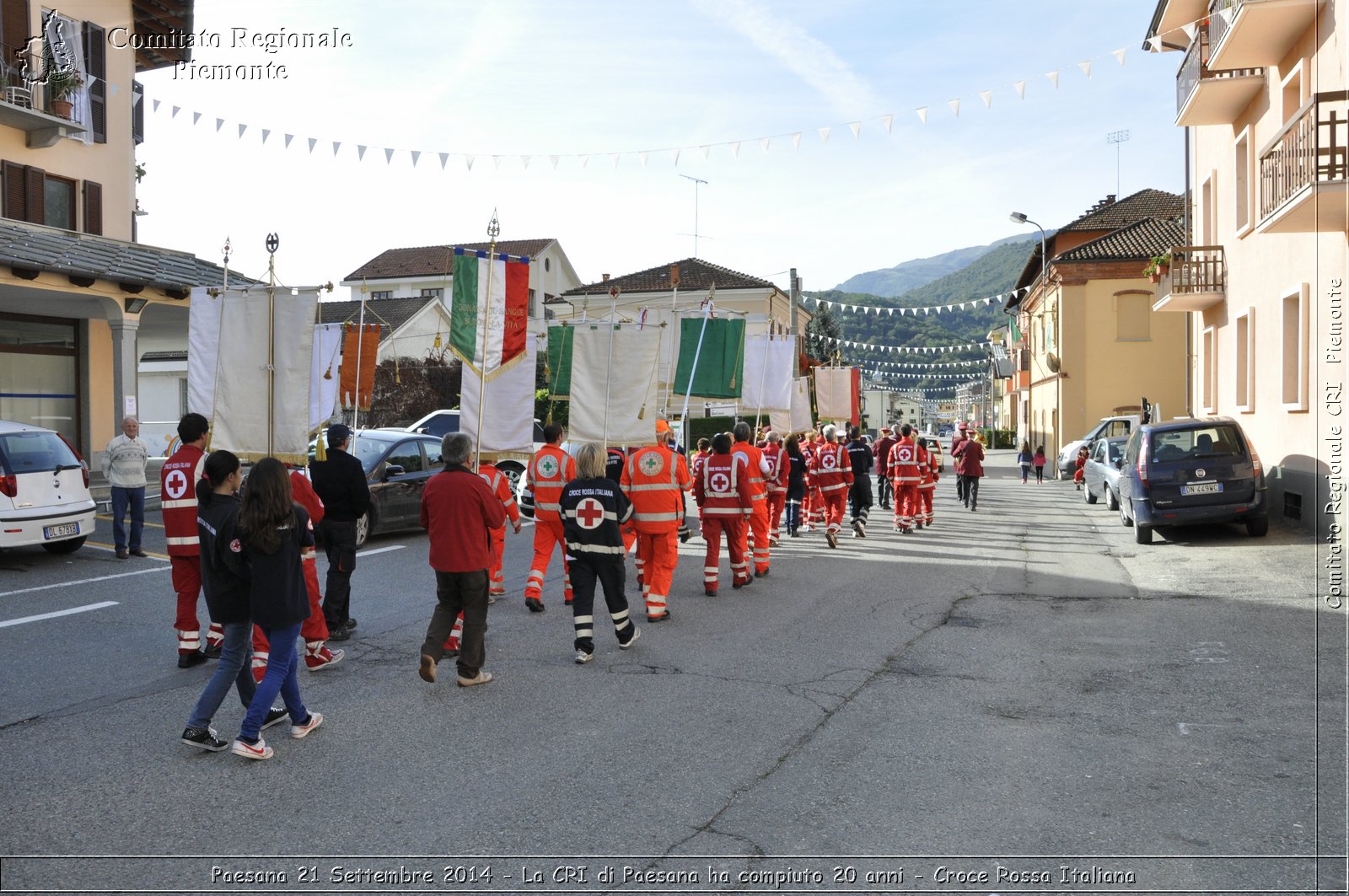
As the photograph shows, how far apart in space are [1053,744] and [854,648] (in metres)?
2.62

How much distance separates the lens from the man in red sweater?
7.13 meters

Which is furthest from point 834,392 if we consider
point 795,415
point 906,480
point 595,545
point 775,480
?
point 595,545

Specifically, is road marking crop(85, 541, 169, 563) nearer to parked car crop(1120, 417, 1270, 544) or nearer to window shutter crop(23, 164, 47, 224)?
window shutter crop(23, 164, 47, 224)

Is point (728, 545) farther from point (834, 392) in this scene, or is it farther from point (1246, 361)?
point (834, 392)

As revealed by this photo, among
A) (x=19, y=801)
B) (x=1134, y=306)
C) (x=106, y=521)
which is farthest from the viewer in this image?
(x=1134, y=306)

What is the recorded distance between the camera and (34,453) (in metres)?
12.7

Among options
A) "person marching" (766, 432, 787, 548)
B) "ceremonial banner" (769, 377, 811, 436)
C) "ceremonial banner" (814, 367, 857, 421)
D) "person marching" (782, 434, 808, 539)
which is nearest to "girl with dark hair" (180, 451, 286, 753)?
"person marching" (766, 432, 787, 548)

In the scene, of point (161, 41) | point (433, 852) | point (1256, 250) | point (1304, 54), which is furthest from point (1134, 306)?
point (433, 852)

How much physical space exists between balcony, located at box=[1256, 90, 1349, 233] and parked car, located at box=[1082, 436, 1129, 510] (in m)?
8.79

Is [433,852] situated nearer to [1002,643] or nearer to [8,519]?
[1002,643]

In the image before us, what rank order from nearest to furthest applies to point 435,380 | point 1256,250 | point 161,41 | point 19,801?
point 19,801
point 1256,250
point 161,41
point 435,380

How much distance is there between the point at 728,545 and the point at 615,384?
225 centimetres

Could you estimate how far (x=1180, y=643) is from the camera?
834cm

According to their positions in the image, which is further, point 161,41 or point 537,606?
point 161,41
